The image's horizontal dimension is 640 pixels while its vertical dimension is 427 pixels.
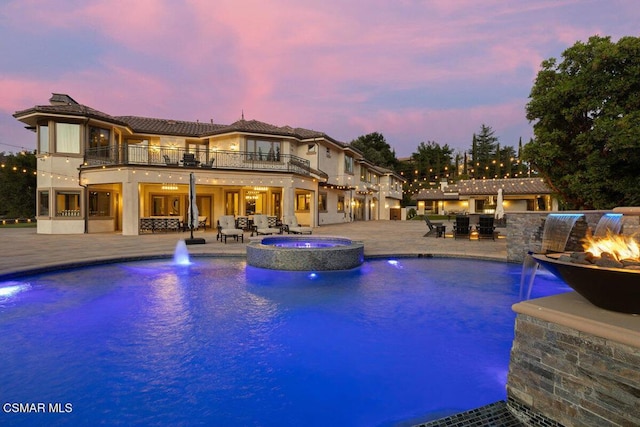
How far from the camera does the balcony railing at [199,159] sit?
1967cm

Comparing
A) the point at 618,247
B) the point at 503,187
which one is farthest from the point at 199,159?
the point at 503,187

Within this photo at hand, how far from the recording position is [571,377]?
94.5 inches

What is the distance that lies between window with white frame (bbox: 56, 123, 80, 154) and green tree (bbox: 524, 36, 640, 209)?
23.6 m

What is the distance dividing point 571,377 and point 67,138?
24.5m

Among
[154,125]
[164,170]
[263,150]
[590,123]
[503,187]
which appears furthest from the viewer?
[503,187]

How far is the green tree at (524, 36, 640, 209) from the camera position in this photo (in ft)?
33.0

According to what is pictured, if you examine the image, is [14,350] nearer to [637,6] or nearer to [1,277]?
[1,277]

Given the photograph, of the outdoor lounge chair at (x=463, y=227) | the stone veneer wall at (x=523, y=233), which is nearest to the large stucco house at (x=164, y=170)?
the outdoor lounge chair at (x=463, y=227)

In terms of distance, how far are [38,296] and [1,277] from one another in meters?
1.96

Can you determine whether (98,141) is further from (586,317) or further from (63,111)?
(586,317)

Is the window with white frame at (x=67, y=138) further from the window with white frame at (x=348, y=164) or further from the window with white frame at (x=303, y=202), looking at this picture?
the window with white frame at (x=348, y=164)

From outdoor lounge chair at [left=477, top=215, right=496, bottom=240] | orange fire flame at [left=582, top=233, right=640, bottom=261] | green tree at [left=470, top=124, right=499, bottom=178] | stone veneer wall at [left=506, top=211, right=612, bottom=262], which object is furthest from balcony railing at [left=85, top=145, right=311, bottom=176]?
green tree at [left=470, top=124, right=499, bottom=178]

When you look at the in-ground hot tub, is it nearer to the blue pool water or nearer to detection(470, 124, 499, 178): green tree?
the blue pool water

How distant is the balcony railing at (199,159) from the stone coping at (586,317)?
18755 millimetres
